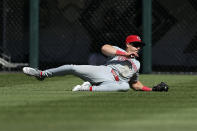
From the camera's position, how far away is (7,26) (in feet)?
56.7

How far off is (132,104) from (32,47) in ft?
29.8

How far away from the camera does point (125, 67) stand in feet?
29.5

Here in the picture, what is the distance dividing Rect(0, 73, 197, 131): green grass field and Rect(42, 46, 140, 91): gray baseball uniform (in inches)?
11.5

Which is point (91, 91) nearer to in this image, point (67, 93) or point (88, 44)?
point (67, 93)

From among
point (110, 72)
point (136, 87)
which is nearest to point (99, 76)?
point (110, 72)

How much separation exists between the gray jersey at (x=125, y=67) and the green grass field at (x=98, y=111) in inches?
18.1

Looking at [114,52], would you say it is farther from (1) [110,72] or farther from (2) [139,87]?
(2) [139,87]

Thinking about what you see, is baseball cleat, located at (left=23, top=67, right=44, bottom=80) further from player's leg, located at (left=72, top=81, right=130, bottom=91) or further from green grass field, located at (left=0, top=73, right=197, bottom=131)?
player's leg, located at (left=72, top=81, right=130, bottom=91)

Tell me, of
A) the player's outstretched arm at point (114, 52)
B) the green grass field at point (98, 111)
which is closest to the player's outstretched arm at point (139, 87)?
the green grass field at point (98, 111)

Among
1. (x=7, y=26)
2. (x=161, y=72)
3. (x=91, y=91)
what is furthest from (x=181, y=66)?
(x=91, y=91)

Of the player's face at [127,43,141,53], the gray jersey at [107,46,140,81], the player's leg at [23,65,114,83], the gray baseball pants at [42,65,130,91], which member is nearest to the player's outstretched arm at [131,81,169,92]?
the gray jersey at [107,46,140,81]

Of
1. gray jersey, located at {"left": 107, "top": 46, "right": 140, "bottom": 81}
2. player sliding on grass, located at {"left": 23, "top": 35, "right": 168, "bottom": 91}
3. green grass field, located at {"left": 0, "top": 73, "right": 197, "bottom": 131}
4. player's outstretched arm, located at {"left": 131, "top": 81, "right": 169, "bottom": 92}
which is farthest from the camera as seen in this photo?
player's outstretched arm, located at {"left": 131, "top": 81, "right": 169, "bottom": 92}

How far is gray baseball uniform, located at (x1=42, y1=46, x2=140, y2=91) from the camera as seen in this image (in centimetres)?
889

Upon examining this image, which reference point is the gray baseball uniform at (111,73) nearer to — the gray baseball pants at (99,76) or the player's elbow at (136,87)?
the gray baseball pants at (99,76)
